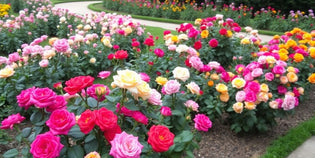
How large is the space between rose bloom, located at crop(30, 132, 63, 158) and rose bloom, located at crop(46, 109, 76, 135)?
0.13 feet

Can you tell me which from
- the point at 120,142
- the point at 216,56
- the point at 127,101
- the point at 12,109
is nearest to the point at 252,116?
the point at 127,101

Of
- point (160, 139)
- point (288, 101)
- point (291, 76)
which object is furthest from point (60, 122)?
point (291, 76)

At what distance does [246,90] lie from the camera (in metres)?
2.85

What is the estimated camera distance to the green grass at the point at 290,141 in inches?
116

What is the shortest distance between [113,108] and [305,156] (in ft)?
7.93

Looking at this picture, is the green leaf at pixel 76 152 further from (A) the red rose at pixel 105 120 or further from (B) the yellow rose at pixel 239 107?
(B) the yellow rose at pixel 239 107

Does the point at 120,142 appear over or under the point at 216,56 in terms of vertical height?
over

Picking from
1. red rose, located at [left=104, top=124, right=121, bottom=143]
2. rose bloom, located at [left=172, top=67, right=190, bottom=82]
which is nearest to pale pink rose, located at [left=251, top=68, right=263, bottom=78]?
rose bloom, located at [left=172, top=67, right=190, bottom=82]

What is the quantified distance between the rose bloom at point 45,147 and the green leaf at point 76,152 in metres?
0.17

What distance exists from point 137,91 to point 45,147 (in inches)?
21.9

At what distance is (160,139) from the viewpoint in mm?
1365

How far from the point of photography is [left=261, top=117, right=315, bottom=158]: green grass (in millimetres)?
2953

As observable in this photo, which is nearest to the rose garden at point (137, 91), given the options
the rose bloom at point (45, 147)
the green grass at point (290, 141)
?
the rose bloom at point (45, 147)

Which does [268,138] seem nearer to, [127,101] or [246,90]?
[246,90]
